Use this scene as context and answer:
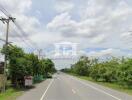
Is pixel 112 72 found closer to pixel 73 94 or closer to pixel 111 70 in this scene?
pixel 111 70

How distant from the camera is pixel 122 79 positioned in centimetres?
4253

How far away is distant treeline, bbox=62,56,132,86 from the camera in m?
42.0

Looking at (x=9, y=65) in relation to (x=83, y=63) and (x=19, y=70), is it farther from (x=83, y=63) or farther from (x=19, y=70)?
(x=83, y=63)

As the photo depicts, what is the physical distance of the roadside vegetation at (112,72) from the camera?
137 feet

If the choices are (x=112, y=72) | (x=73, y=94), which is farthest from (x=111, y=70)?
(x=73, y=94)

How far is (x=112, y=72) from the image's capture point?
201 ft

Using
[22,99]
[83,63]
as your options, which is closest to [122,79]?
[22,99]

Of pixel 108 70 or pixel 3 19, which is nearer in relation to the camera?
pixel 3 19

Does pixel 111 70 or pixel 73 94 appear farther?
pixel 111 70

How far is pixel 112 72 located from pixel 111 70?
3.37 ft

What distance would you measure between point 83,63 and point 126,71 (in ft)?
265

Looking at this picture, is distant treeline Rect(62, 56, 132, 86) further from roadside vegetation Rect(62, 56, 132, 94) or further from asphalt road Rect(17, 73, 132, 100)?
asphalt road Rect(17, 73, 132, 100)

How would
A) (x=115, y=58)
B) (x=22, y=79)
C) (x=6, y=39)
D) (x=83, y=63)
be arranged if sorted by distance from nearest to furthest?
1. (x=6, y=39)
2. (x=22, y=79)
3. (x=115, y=58)
4. (x=83, y=63)

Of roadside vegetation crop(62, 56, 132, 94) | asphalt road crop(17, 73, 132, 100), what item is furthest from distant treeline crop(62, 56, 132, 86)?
asphalt road crop(17, 73, 132, 100)
